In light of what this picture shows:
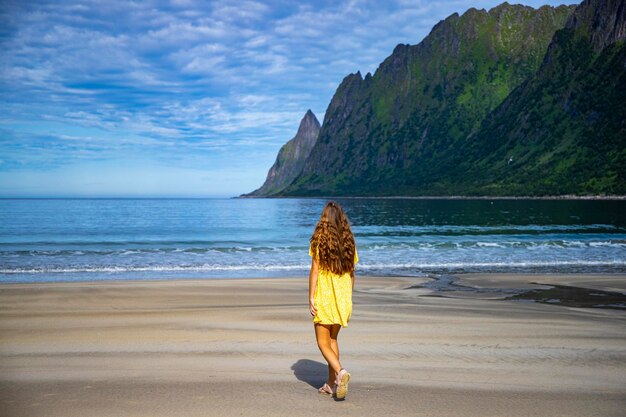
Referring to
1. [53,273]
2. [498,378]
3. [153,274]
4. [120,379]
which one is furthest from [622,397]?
[53,273]

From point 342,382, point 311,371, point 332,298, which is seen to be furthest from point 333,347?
point 311,371

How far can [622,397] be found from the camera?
7.84 metres

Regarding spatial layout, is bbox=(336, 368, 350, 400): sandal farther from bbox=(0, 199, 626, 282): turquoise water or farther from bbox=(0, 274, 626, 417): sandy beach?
bbox=(0, 199, 626, 282): turquoise water

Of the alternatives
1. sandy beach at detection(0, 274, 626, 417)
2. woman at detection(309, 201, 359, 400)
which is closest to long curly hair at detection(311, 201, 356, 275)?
woman at detection(309, 201, 359, 400)

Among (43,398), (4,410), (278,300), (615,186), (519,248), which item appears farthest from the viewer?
(615,186)

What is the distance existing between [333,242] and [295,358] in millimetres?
3522

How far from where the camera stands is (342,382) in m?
Result: 7.45

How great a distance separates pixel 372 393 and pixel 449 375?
1.65 m

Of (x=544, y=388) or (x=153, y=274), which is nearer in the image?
(x=544, y=388)

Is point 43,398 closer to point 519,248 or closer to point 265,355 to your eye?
point 265,355

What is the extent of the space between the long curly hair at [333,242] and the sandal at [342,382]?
4.52 feet

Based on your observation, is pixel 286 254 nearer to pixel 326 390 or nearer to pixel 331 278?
pixel 326 390

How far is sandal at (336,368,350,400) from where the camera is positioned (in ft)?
24.3

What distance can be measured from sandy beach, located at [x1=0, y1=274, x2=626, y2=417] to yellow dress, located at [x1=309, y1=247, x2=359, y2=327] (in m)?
1.17
